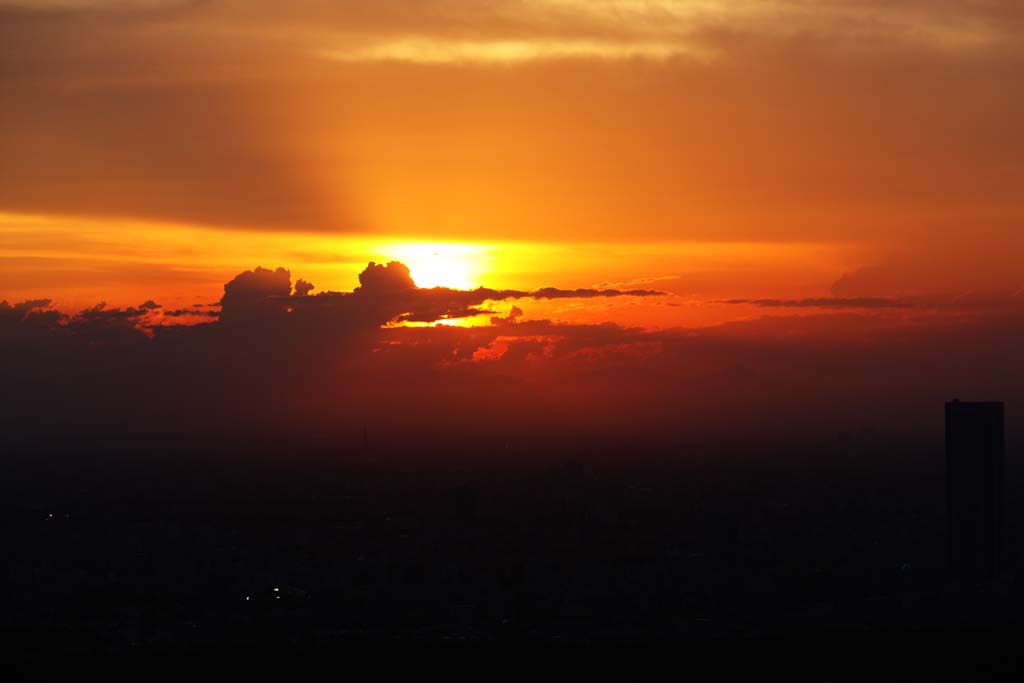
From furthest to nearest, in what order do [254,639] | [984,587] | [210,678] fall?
[984,587] → [254,639] → [210,678]

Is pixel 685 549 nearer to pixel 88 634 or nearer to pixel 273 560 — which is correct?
pixel 273 560

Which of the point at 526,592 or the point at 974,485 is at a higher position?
the point at 974,485

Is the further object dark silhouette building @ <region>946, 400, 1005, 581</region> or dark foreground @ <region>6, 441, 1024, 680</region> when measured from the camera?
dark silhouette building @ <region>946, 400, 1005, 581</region>

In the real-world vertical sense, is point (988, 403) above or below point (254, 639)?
above

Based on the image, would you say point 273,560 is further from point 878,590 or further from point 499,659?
point 499,659

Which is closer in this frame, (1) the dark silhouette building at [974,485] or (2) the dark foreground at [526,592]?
(2) the dark foreground at [526,592]

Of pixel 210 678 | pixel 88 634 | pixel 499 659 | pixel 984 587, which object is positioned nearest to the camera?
pixel 210 678

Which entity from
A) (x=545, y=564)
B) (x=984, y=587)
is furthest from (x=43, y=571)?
(x=984, y=587)

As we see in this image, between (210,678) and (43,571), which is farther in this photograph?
(43,571)
